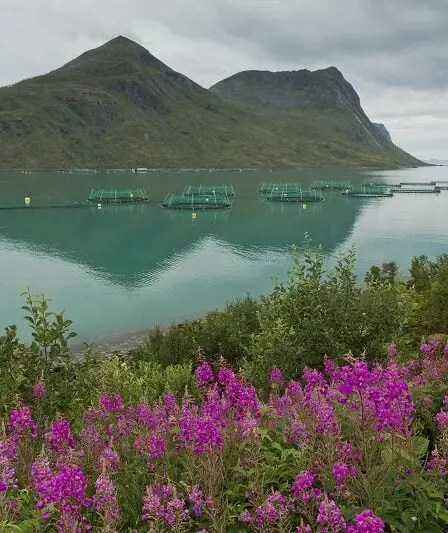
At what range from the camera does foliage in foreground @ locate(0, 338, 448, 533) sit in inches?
169

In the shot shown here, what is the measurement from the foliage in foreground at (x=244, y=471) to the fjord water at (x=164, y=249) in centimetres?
2441

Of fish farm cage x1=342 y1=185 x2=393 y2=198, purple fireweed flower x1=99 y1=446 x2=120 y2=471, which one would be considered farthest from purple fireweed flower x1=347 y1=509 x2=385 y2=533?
fish farm cage x1=342 y1=185 x2=393 y2=198

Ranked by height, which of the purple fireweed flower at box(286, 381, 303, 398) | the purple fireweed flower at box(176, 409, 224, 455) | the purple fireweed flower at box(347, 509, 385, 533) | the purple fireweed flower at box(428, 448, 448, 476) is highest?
the purple fireweed flower at box(347, 509, 385, 533)

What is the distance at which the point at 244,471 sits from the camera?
5148 mm

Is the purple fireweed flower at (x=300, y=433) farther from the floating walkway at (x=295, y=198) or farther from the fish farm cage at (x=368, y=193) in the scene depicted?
the fish farm cage at (x=368, y=193)

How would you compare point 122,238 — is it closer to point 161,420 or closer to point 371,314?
point 371,314

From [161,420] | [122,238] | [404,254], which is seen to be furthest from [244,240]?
[161,420]

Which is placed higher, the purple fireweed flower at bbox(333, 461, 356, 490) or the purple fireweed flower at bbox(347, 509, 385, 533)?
the purple fireweed flower at bbox(347, 509, 385, 533)

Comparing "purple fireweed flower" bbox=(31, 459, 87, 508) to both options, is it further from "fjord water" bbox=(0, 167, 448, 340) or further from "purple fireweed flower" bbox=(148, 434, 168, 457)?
"fjord water" bbox=(0, 167, 448, 340)

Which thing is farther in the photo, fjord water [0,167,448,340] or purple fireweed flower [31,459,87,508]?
fjord water [0,167,448,340]

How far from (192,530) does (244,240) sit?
71.1 metres

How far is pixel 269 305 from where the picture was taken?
16062mm

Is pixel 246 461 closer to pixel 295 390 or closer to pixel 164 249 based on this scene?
pixel 295 390

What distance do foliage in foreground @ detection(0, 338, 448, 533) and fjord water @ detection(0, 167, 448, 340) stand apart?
80.1ft
